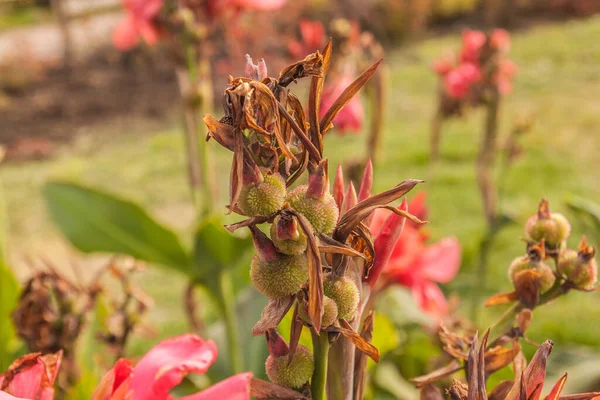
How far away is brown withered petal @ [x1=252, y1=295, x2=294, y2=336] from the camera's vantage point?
0.27 meters

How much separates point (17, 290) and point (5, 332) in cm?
5

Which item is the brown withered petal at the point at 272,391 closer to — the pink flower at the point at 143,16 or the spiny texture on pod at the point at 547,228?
the spiny texture on pod at the point at 547,228

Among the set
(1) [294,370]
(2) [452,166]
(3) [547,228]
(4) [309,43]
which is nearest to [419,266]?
(4) [309,43]

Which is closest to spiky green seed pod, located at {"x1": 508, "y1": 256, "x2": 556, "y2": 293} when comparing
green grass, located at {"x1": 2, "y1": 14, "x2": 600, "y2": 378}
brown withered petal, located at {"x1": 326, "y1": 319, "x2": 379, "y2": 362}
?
brown withered petal, located at {"x1": 326, "y1": 319, "x2": 379, "y2": 362}

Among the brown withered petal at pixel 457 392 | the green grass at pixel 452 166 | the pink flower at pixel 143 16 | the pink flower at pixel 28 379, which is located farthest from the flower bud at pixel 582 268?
the green grass at pixel 452 166

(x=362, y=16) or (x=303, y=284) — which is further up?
(x=362, y=16)

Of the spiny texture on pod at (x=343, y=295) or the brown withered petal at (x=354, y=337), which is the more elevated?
the spiny texture on pod at (x=343, y=295)

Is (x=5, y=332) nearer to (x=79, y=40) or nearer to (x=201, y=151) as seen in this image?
(x=201, y=151)

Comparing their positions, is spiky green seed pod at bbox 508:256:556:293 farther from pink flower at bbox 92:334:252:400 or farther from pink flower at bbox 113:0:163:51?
pink flower at bbox 113:0:163:51

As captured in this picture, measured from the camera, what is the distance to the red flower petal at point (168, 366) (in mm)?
366

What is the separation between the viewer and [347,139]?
4.12m

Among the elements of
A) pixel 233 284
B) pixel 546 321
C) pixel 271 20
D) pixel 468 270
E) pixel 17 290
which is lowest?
pixel 546 321

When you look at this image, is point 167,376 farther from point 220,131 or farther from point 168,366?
point 220,131

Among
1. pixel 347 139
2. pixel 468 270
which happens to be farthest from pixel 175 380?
pixel 347 139
